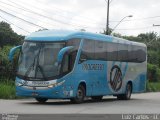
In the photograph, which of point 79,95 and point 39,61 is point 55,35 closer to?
point 39,61

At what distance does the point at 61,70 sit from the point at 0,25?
7180 cm

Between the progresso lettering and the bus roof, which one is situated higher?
the bus roof

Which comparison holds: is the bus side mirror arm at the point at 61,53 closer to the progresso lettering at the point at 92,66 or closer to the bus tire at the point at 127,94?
the progresso lettering at the point at 92,66

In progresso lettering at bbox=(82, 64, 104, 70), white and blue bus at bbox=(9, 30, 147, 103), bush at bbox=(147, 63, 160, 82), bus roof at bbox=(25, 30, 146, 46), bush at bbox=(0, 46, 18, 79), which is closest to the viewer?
white and blue bus at bbox=(9, 30, 147, 103)

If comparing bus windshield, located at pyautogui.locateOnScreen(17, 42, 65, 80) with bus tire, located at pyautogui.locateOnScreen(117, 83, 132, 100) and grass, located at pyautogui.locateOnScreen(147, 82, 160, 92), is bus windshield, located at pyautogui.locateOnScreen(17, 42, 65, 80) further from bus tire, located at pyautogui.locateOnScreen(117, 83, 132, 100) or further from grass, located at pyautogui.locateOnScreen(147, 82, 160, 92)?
grass, located at pyautogui.locateOnScreen(147, 82, 160, 92)

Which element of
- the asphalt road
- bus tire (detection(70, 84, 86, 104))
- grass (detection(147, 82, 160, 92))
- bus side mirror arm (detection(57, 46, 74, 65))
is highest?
bus side mirror arm (detection(57, 46, 74, 65))

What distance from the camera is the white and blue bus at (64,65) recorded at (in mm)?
22844

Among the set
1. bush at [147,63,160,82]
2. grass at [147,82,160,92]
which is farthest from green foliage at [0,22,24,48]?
grass at [147,82,160,92]

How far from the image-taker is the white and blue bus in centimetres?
2284

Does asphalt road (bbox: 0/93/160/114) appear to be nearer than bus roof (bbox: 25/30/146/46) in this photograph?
Yes

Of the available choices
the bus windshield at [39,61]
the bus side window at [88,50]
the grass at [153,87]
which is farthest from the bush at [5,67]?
the grass at [153,87]

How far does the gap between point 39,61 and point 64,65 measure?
1.11 m

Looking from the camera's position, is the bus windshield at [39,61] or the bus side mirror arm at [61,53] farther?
the bus windshield at [39,61]

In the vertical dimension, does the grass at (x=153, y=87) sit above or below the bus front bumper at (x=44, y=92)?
below
